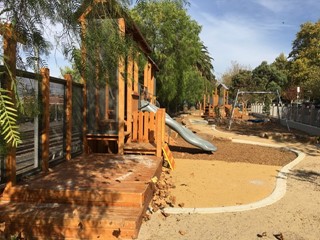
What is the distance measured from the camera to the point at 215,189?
7168 millimetres

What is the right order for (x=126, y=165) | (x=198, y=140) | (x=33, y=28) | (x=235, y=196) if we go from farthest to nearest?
1. (x=198, y=140)
2. (x=126, y=165)
3. (x=235, y=196)
4. (x=33, y=28)

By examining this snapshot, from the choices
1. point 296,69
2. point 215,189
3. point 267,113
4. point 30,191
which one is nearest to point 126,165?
point 215,189

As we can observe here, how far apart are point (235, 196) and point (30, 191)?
11.8 ft

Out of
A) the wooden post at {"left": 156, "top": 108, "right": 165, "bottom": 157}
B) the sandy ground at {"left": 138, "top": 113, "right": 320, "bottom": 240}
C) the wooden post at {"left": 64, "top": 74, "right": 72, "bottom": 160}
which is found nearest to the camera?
the sandy ground at {"left": 138, "top": 113, "right": 320, "bottom": 240}

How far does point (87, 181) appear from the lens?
18.8 ft

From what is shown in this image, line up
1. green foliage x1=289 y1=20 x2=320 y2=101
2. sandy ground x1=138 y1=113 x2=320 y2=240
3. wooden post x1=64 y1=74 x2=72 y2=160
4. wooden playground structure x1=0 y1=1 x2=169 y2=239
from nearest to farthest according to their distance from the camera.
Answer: wooden playground structure x1=0 y1=1 x2=169 y2=239, sandy ground x1=138 y1=113 x2=320 y2=240, wooden post x1=64 y1=74 x2=72 y2=160, green foliage x1=289 y1=20 x2=320 y2=101

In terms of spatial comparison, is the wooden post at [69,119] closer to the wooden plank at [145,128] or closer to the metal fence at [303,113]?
the wooden plank at [145,128]

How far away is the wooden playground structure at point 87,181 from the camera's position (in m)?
4.32

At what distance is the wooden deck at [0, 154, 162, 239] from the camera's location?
434cm

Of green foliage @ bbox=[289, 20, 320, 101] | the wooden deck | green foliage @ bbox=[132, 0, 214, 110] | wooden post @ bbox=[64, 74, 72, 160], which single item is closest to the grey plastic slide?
wooden post @ bbox=[64, 74, 72, 160]

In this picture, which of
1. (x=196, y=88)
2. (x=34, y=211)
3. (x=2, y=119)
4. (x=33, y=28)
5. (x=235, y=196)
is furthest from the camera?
(x=196, y=88)

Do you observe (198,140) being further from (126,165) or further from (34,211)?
(34,211)

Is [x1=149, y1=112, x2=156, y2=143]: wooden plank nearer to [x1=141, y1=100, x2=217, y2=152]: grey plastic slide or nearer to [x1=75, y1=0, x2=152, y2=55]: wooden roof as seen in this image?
[x1=141, y1=100, x2=217, y2=152]: grey plastic slide

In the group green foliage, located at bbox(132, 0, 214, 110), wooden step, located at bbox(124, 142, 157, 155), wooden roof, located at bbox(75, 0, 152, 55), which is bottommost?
wooden step, located at bbox(124, 142, 157, 155)
